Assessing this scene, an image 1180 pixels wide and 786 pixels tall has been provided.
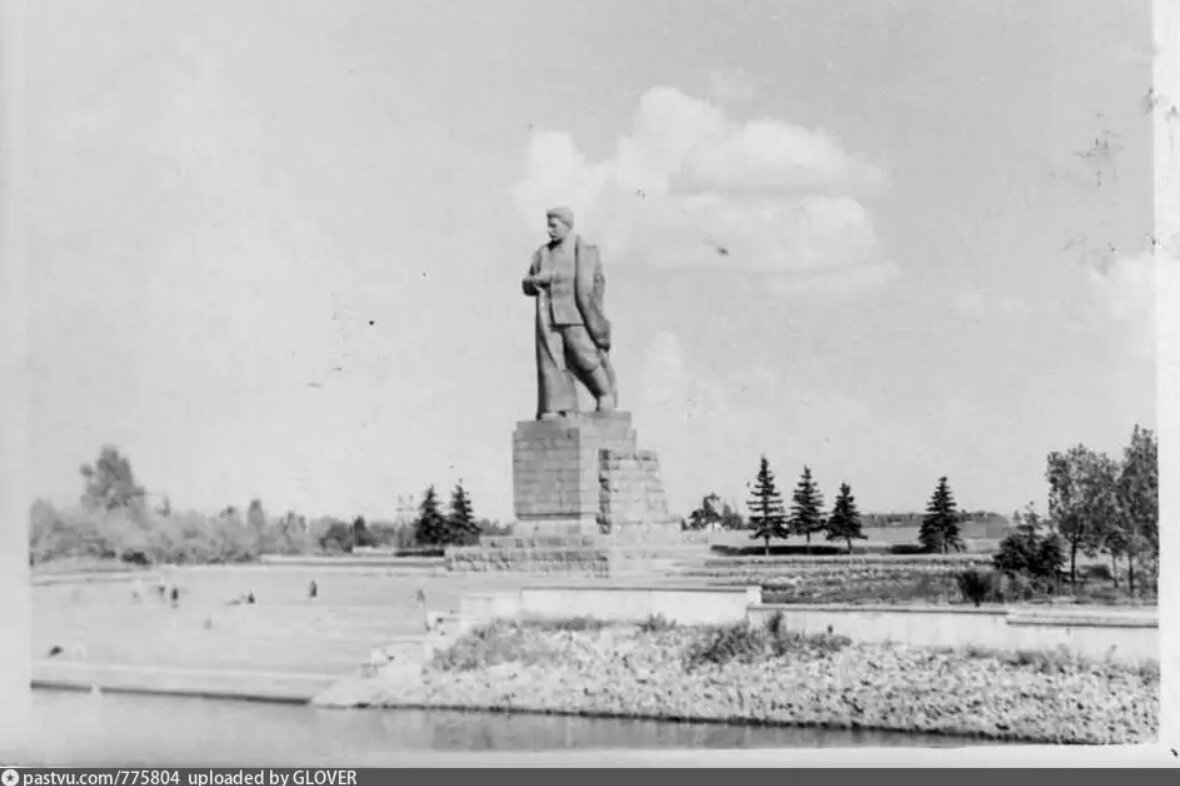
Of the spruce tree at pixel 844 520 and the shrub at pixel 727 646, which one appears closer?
the shrub at pixel 727 646

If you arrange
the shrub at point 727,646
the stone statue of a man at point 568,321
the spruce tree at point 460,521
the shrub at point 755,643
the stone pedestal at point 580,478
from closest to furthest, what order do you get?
1. the shrub at point 755,643
2. the shrub at point 727,646
3. the stone pedestal at point 580,478
4. the stone statue of a man at point 568,321
5. the spruce tree at point 460,521

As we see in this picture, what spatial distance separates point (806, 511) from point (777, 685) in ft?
22.2

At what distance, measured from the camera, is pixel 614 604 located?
16.2 m

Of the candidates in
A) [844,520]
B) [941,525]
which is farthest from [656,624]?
[844,520]

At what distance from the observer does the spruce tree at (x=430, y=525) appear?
75.4 feet

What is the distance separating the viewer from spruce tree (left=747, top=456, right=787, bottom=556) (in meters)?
20.9

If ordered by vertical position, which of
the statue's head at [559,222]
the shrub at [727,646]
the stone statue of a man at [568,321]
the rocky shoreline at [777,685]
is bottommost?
the rocky shoreline at [777,685]

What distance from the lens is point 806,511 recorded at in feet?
70.5

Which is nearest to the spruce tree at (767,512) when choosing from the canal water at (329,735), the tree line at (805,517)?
the tree line at (805,517)

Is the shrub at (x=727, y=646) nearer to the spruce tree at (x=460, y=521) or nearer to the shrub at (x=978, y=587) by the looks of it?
the shrub at (x=978, y=587)

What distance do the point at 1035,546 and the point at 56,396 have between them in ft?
29.9

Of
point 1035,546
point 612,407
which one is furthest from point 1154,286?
point 612,407

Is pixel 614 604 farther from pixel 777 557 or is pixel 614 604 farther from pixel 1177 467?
pixel 1177 467

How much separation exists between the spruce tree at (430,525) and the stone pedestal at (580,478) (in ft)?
13.9
